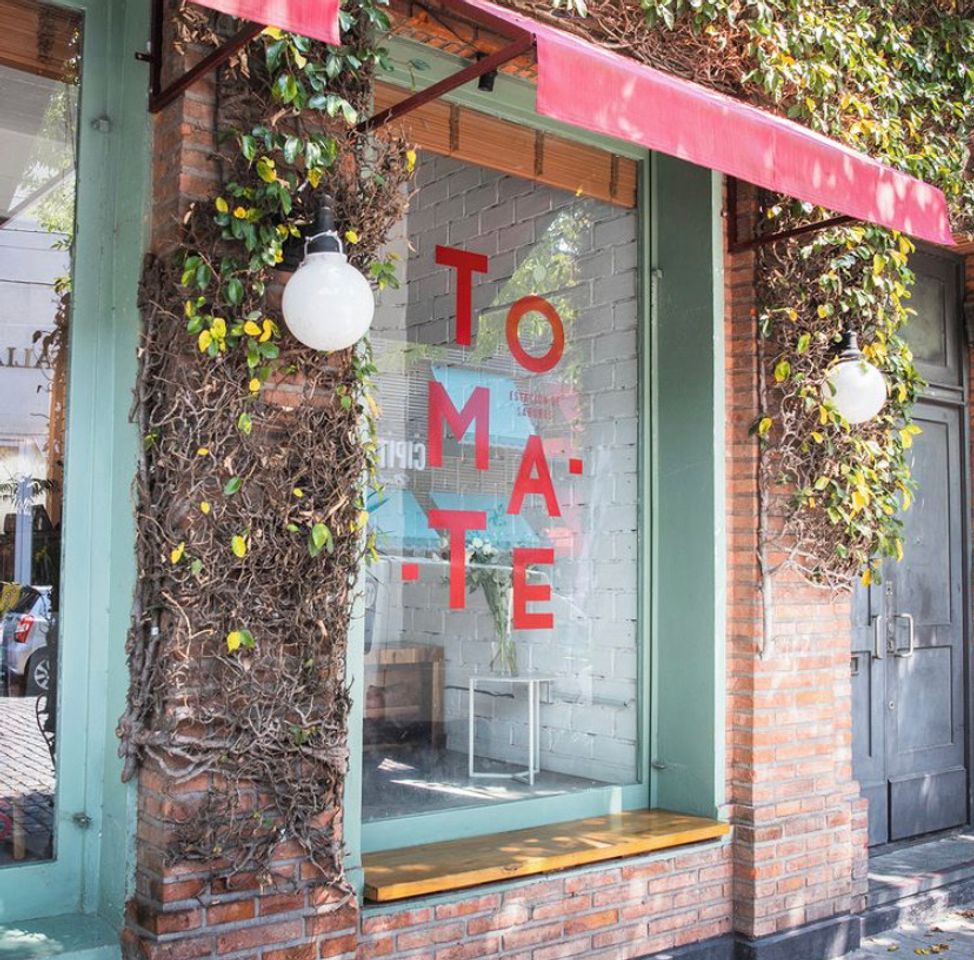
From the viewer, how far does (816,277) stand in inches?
187

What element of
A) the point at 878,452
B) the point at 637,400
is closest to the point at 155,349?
the point at 637,400

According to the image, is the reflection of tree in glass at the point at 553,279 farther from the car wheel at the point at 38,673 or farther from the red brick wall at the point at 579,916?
the car wheel at the point at 38,673

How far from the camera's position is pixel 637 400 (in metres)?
4.97

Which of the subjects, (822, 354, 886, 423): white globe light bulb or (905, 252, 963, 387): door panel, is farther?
(905, 252, 963, 387): door panel

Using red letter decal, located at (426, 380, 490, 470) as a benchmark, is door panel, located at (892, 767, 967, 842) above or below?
below

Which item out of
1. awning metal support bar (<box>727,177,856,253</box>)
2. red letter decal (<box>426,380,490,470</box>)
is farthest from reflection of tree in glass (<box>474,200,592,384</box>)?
awning metal support bar (<box>727,177,856,253</box>)

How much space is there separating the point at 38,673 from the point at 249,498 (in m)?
0.86

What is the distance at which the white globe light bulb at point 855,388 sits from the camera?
4.57 meters

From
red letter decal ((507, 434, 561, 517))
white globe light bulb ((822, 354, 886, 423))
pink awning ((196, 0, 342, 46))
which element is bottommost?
red letter decal ((507, 434, 561, 517))

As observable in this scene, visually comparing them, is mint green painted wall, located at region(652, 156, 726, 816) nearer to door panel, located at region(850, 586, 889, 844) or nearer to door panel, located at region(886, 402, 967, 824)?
door panel, located at region(850, 586, 889, 844)

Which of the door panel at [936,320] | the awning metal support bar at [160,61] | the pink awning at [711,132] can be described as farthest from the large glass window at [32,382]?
the door panel at [936,320]

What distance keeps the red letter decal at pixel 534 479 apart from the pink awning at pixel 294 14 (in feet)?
7.90

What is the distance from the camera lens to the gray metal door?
5887 mm

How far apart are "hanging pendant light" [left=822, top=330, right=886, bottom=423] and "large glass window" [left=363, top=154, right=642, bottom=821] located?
A: 0.85m
